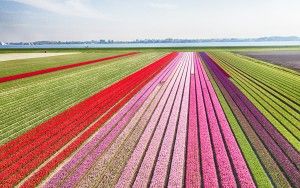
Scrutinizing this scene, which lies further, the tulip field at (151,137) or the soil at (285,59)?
the soil at (285,59)

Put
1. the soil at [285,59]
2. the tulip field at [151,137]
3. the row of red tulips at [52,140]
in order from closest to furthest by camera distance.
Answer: the tulip field at [151,137], the row of red tulips at [52,140], the soil at [285,59]

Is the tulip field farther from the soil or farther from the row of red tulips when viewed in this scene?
the soil

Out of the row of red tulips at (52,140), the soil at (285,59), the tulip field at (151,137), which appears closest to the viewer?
the tulip field at (151,137)

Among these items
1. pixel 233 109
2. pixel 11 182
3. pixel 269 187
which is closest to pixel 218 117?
pixel 233 109

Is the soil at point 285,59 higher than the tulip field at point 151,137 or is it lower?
lower

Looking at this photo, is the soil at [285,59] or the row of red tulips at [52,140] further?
the soil at [285,59]

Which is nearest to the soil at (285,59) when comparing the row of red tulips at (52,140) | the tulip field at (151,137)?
the tulip field at (151,137)

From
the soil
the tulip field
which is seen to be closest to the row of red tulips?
the tulip field

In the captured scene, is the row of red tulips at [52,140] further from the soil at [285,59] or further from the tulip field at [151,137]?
the soil at [285,59]
